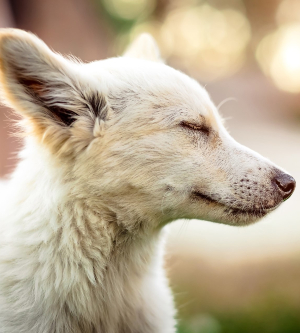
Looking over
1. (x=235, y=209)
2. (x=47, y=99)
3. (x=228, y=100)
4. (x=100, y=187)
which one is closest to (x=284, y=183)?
(x=235, y=209)

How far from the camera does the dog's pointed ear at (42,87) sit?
64.9 inches

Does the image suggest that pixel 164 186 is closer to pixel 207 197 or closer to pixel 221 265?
pixel 207 197

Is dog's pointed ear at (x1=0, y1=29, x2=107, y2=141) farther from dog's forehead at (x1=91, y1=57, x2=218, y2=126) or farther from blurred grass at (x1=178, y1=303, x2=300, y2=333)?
blurred grass at (x1=178, y1=303, x2=300, y2=333)

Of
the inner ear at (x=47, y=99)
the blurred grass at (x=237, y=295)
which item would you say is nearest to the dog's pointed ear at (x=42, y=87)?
the inner ear at (x=47, y=99)

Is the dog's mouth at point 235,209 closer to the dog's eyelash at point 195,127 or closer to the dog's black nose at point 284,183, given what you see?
the dog's black nose at point 284,183

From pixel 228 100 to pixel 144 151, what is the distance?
3558mm

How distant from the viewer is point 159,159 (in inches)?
74.7

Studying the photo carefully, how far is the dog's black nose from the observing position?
6.39 feet

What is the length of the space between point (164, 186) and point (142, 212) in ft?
0.54

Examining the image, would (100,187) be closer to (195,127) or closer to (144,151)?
(144,151)

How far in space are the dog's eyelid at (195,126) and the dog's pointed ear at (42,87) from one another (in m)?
0.39

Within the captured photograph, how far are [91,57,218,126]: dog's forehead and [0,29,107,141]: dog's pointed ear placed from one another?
13cm

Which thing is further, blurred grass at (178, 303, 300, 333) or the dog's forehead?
blurred grass at (178, 303, 300, 333)

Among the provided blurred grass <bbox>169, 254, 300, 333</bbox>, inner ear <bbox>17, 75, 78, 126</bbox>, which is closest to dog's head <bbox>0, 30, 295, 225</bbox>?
inner ear <bbox>17, 75, 78, 126</bbox>
